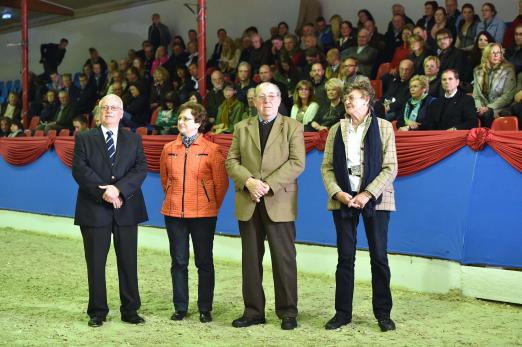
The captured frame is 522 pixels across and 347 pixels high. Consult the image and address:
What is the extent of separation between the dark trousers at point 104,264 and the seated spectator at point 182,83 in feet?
17.1

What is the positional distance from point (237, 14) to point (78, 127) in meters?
4.80

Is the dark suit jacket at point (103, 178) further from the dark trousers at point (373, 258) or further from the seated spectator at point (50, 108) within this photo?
the seated spectator at point (50, 108)

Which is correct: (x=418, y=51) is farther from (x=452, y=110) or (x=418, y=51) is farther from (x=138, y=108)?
(x=138, y=108)

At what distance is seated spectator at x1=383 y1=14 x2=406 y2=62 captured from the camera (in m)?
8.47

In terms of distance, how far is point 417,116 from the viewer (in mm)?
5773

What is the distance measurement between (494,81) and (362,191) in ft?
8.78

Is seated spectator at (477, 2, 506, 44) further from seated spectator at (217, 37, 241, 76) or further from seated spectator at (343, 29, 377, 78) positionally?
seated spectator at (217, 37, 241, 76)

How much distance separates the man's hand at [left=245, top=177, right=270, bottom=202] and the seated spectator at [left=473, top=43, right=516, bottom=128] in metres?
2.61

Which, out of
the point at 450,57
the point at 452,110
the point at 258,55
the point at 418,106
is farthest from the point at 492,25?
the point at 258,55

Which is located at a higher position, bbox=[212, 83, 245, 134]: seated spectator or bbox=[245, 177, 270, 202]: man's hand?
bbox=[212, 83, 245, 134]: seated spectator

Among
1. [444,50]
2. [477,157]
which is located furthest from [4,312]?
[444,50]

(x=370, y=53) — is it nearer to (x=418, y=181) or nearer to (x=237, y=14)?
(x=418, y=181)

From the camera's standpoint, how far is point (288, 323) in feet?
13.5

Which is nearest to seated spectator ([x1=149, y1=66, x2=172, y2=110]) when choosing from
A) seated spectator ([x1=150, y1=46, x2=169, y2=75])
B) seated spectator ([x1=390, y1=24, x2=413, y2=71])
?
seated spectator ([x1=150, y1=46, x2=169, y2=75])
